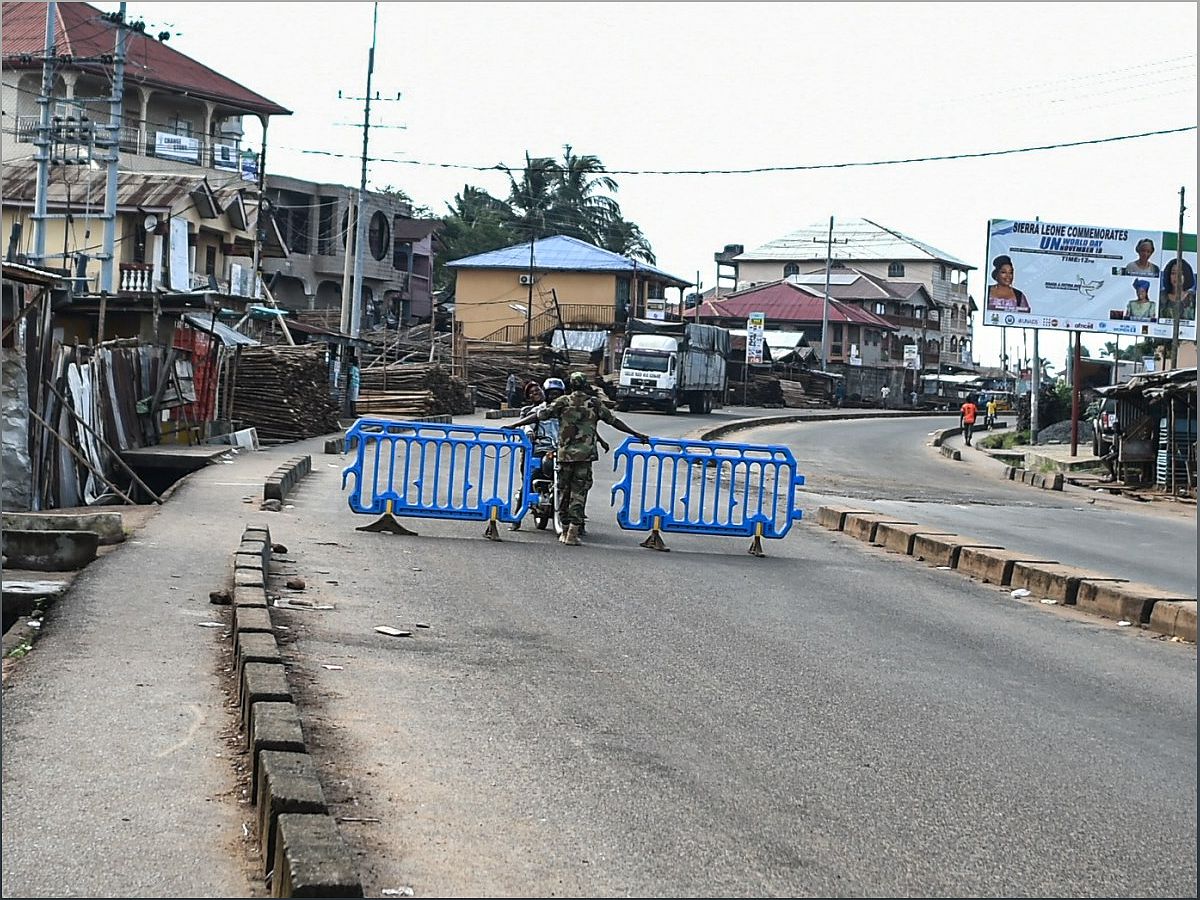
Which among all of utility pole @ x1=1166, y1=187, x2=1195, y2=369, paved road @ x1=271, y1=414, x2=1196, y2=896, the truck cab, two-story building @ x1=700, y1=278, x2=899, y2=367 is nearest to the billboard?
utility pole @ x1=1166, y1=187, x2=1195, y2=369

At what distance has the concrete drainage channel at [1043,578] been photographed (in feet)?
36.5

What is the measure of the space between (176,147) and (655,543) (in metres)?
51.0

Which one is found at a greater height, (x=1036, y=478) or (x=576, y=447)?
(x=576, y=447)

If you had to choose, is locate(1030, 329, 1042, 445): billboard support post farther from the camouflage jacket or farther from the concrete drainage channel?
the camouflage jacket

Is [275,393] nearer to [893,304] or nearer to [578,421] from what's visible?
[578,421]

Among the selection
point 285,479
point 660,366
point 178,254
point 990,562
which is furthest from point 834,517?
point 178,254

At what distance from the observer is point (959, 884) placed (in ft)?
16.2

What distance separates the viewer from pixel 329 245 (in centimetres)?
7175

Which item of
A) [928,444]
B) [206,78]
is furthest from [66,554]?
[206,78]

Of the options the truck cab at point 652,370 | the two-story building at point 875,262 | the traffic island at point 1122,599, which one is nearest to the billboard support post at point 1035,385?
the truck cab at point 652,370

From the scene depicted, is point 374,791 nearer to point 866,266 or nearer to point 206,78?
point 206,78

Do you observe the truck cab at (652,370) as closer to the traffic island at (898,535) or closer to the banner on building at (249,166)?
the banner on building at (249,166)

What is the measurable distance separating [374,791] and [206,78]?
64697 millimetres

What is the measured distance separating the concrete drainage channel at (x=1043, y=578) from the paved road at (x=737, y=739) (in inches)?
13.5
